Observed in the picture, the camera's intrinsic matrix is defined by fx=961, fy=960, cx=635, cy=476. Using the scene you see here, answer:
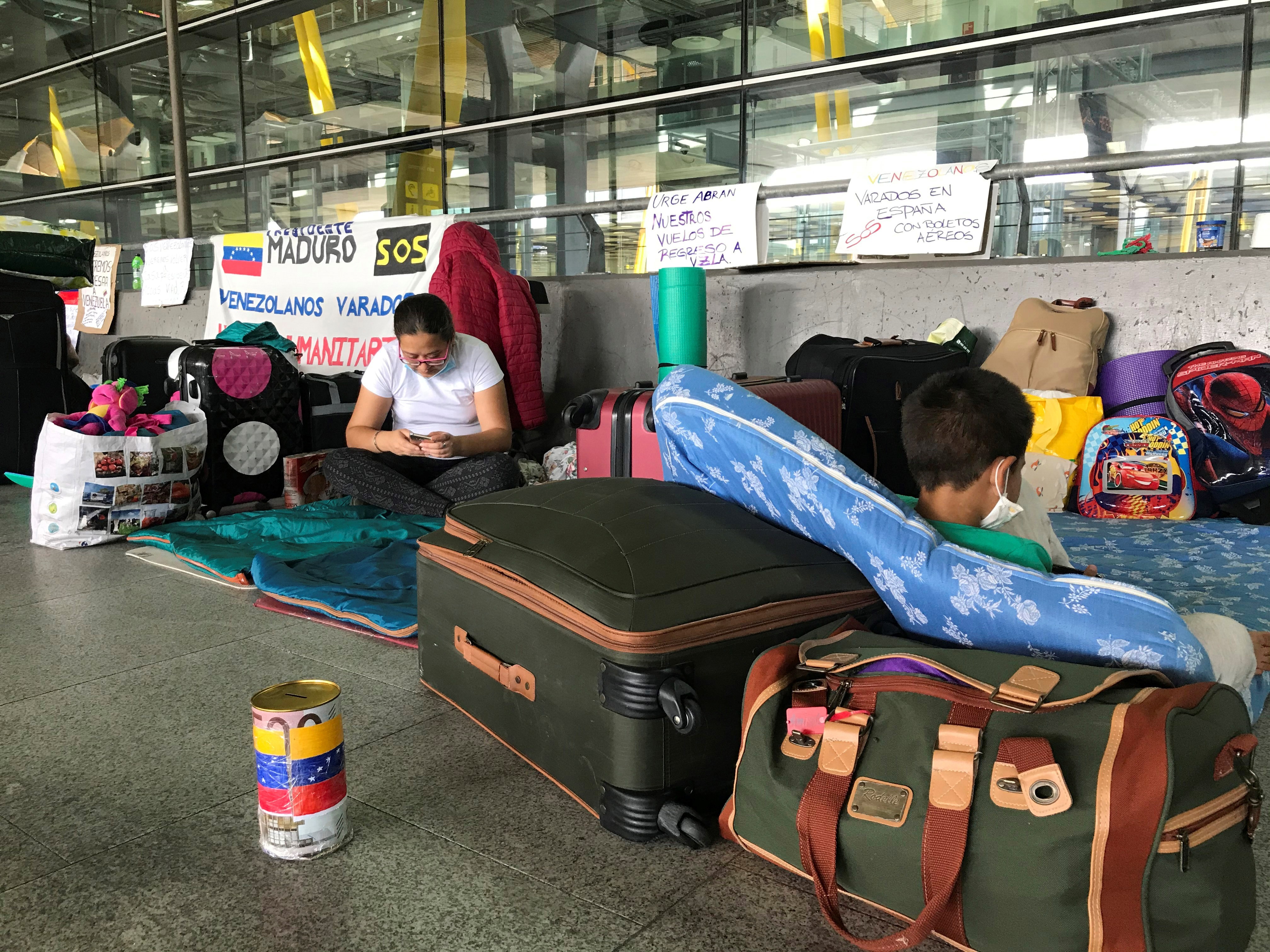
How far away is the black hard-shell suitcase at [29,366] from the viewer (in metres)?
4.46

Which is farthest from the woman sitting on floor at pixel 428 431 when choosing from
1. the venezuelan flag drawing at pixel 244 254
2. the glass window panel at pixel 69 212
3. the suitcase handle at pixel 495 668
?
the glass window panel at pixel 69 212

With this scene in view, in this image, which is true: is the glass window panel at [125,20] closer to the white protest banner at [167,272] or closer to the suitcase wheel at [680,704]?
the white protest banner at [167,272]

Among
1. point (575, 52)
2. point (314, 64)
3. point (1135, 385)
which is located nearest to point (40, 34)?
point (314, 64)

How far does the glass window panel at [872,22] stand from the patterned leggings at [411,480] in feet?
11.9

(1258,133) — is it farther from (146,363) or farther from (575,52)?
(146,363)

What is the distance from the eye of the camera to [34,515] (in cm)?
330

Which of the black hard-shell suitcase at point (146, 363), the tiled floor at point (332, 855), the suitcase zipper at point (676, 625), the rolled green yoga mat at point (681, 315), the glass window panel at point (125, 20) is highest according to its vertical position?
the glass window panel at point (125, 20)

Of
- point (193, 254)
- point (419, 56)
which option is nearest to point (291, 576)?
point (193, 254)

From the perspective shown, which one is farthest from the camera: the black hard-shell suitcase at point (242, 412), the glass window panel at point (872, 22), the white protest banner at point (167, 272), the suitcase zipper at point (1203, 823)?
Result: the white protest banner at point (167, 272)

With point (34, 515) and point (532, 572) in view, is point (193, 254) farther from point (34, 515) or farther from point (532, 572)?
point (532, 572)

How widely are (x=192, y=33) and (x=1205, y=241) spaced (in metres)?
8.61

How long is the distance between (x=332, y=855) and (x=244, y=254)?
5.79 meters

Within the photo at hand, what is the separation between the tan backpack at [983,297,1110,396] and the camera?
3.72 m

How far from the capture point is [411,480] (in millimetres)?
3598
